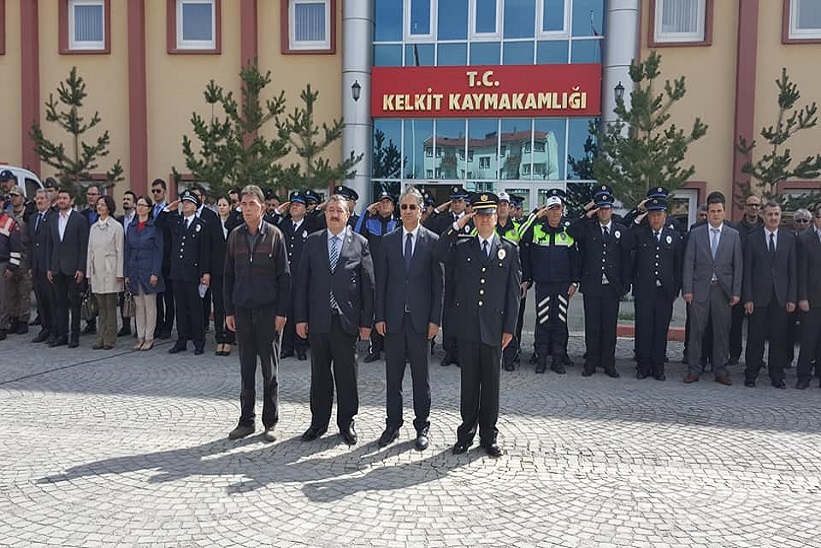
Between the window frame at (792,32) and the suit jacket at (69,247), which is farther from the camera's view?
the window frame at (792,32)

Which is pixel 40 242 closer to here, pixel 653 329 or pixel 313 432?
pixel 313 432

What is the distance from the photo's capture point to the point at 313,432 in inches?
241

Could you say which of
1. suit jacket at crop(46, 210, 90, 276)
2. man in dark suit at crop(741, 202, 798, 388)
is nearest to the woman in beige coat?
suit jacket at crop(46, 210, 90, 276)

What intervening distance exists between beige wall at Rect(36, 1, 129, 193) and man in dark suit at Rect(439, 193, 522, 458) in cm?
1633

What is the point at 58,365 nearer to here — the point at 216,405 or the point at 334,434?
the point at 216,405

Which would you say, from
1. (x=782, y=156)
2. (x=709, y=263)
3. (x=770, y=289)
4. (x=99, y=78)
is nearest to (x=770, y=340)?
(x=770, y=289)

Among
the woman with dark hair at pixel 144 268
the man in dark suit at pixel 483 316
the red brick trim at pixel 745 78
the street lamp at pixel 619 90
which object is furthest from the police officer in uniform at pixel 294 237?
the red brick trim at pixel 745 78

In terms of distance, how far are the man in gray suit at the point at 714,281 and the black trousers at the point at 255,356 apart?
201 inches

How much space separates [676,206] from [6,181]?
1472 centimetres

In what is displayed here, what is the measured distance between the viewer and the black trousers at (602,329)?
8.95 meters

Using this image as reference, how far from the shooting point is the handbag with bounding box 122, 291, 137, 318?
10722 millimetres

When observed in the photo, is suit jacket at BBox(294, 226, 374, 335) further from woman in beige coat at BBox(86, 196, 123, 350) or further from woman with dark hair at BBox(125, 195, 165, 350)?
woman in beige coat at BBox(86, 196, 123, 350)

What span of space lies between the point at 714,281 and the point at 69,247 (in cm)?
875

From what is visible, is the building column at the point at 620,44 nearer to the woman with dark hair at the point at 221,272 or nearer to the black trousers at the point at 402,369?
the woman with dark hair at the point at 221,272
